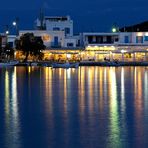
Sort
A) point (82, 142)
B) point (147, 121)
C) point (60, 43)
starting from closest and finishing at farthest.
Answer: point (82, 142) < point (147, 121) < point (60, 43)

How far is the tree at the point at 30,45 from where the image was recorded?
75.8 meters

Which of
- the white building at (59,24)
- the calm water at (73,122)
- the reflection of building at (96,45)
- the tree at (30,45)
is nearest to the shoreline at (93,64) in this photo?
the tree at (30,45)

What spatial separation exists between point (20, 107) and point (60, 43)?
64.3m

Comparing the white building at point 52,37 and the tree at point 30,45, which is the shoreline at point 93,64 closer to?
the tree at point 30,45

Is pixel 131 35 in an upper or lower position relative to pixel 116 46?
upper

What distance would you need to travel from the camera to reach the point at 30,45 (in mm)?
75750

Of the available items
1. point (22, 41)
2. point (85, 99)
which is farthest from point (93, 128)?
point (22, 41)

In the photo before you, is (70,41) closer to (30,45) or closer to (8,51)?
(8,51)

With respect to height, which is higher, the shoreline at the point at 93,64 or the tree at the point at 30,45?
the tree at the point at 30,45

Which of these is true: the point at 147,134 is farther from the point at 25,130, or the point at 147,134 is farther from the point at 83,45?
the point at 83,45

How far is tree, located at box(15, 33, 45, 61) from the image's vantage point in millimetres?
75812

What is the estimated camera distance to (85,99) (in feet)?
80.7

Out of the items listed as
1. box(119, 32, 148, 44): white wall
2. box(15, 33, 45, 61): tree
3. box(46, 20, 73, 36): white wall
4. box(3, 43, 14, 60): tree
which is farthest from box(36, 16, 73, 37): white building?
box(15, 33, 45, 61): tree

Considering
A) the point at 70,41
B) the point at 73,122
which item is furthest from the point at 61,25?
the point at 73,122
